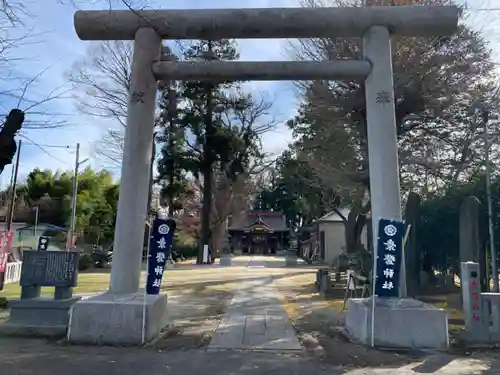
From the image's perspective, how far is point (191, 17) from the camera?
7695 millimetres

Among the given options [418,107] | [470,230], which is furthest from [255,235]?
[470,230]

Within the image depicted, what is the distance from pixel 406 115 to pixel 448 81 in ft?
5.08

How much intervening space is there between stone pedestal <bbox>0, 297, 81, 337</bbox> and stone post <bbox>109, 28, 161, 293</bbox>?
40.4 inches

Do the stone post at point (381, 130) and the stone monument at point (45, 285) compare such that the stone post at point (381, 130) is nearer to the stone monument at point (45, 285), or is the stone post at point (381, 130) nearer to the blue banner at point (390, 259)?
the blue banner at point (390, 259)

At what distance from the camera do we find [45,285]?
308 inches

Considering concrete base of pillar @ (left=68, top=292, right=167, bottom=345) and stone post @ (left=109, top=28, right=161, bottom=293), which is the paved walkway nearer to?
concrete base of pillar @ (left=68, top=292, right=167, bottom=345)

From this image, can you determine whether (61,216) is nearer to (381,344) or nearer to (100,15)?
(100,15)

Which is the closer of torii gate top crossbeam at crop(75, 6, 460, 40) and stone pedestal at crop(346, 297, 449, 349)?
stone pedestal at crop(346, 297, 449, 349)

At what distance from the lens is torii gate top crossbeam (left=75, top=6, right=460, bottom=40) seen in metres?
7.70

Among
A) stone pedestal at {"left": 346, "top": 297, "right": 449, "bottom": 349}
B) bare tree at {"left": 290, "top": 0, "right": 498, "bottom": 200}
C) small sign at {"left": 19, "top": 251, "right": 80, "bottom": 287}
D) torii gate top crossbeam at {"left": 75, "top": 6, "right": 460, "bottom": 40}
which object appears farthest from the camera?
bare tree at {"left": 290, "top": 0, "right": 498, "bottom": 200}

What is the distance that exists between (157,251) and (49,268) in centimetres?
217

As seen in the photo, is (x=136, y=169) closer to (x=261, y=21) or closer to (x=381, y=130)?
(x=261, y=21)

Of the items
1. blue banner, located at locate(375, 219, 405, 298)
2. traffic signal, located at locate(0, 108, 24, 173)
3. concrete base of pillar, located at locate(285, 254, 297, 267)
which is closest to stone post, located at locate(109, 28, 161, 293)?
traffic signal, located at locate(0, 108, 24, 173)

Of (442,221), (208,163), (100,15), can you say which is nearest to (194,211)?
(208,163)
